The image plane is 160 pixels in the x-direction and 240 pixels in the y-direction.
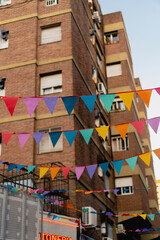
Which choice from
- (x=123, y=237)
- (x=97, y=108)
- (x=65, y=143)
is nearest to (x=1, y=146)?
(x=65, y=143)

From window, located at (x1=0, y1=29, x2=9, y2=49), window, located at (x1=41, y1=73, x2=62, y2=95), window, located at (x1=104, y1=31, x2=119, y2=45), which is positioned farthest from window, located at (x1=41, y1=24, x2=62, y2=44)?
window, located at (x1=104, y1=31, x2=119, y2=45)

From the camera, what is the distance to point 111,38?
93.8 ft

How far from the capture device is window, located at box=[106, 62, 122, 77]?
2700 cm

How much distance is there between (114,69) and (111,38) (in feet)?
9.41

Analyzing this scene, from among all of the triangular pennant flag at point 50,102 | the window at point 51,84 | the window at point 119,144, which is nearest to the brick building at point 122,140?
the window at point 119,144

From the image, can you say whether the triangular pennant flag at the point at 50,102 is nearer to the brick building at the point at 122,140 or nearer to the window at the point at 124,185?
the brick building at the point at 122,140

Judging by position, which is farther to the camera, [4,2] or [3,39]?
[4,2]

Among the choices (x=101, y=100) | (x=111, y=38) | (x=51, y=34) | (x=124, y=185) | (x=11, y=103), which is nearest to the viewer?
(x=101, y=100)

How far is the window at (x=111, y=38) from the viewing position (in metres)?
28.2

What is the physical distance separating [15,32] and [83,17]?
4.47 meters

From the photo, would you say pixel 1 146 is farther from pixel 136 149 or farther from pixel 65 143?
pixel 136 149

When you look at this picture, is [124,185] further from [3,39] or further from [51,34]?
[3,39]

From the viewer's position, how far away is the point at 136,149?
24516mm

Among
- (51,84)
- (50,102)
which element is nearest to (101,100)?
(50,102)
